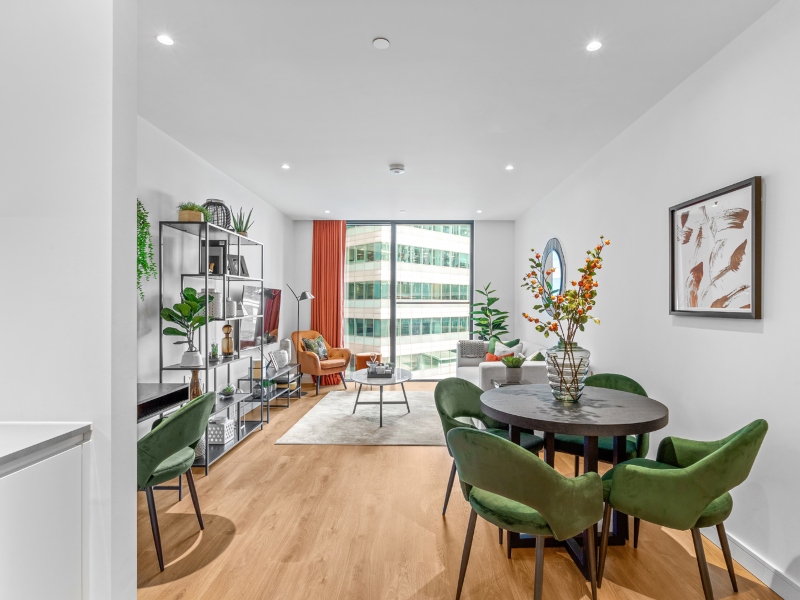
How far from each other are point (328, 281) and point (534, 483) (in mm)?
5908

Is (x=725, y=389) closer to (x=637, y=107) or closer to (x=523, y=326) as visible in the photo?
(x=637, y=107)

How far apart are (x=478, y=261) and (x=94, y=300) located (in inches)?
255

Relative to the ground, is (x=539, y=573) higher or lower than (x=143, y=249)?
lower

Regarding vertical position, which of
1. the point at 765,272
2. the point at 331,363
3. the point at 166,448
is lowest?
the point at 331,363

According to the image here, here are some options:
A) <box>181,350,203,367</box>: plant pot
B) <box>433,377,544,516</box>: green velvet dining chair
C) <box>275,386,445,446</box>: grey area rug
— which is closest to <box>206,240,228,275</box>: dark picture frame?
<box>181,350,203,367</box>: plant pot

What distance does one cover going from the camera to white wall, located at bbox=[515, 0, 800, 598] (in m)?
1.98

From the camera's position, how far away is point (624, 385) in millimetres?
2777

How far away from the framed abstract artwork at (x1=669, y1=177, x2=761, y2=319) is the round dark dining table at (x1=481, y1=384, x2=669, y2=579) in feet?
2.23

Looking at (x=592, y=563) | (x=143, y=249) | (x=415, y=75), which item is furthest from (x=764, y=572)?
(x=143, y=249)

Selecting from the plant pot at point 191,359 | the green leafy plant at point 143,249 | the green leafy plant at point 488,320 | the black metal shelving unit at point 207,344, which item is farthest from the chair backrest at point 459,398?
the green leafy plant at point 488,320

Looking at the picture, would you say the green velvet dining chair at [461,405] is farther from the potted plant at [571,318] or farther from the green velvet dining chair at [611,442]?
the potted plant at [571,318]

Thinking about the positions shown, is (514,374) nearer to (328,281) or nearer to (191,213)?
(191,213)

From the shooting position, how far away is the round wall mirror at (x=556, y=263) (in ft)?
16.3

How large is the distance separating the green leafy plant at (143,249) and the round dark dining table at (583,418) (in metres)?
2.40
